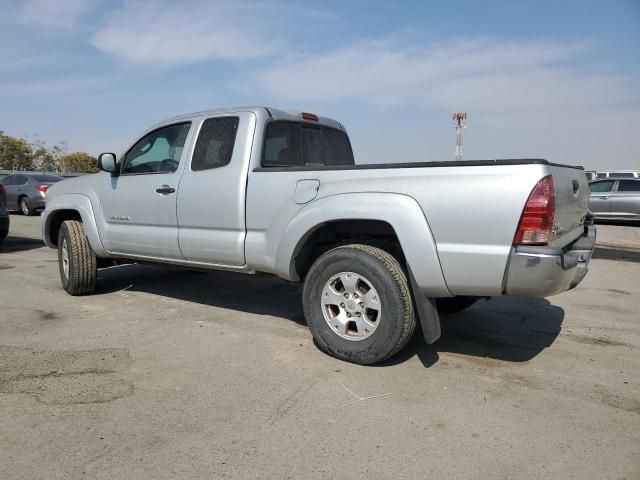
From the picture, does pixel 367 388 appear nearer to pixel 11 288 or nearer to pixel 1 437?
pixel 1 437

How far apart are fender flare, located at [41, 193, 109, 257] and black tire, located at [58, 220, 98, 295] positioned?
110mm

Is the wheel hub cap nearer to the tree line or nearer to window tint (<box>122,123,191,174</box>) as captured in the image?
window tint (<box>122,123,191,174</box>)

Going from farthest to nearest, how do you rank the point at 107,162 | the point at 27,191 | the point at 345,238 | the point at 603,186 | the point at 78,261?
the point at 27,191, the point at 603,186, the point at 78,261, the point at 107,162, the point at 345,238

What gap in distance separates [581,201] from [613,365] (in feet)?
4.01

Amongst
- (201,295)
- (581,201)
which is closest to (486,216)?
(581,201)

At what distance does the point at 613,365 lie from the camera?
151 inches

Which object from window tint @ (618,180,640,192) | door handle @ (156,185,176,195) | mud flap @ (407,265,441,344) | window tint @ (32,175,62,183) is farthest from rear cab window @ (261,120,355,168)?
window tint @ (32,175,62,183)

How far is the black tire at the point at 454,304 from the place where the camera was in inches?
191

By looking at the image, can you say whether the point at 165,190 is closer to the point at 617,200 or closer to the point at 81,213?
the point at 81,213

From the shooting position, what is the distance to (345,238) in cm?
427

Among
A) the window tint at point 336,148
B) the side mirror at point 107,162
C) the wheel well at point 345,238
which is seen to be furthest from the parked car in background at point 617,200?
the side mirror at point 107,162

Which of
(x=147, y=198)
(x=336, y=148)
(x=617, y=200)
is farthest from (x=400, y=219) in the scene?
(x=617, y=200)

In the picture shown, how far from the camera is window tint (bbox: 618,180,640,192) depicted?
15.2m

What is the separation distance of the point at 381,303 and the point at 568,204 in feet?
4.60
